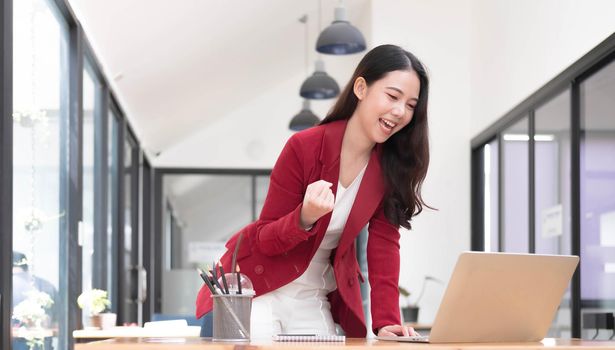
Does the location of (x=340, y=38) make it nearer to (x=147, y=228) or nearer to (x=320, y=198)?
(x=320, y=198)

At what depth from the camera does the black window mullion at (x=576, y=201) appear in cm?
560

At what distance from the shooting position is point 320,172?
2236 mm

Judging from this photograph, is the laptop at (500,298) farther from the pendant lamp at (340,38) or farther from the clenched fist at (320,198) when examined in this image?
the pendant lamp at (340,38)

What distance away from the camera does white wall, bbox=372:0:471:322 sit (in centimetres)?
799

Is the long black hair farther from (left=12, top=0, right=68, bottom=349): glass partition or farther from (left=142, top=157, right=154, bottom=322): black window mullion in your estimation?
(left=142, top=157, right=154, bottom=322): black window mullion

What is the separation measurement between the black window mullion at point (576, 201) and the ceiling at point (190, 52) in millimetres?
2454

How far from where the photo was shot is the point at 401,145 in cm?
231

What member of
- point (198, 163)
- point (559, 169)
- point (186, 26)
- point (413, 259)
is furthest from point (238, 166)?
point (559, 169)

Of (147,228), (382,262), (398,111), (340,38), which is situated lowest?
(147,228)

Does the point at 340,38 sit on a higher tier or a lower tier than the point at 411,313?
higher

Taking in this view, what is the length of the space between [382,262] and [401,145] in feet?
0.93

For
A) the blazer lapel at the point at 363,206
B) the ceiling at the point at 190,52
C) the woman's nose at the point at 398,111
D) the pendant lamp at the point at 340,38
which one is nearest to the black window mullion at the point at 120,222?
the ceiling at the point at 190,52

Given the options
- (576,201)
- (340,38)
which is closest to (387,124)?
(576,201)

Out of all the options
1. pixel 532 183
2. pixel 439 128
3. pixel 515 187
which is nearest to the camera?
pixel 532 183
